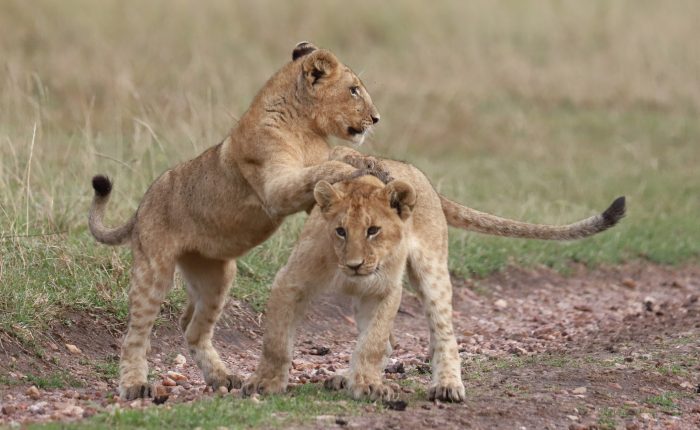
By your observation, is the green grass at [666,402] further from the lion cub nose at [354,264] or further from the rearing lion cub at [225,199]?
the rearing lion cub at [225,199]

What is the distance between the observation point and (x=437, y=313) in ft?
18.6

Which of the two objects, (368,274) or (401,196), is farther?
(401,196)

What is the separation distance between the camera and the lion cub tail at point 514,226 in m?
6.18

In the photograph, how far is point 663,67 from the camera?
1719cm

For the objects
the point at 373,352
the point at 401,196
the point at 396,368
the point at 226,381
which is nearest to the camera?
the point at 401,196

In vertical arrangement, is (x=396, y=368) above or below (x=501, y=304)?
below

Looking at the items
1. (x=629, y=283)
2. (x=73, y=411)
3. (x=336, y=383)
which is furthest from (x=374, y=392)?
(x=629, y=283)

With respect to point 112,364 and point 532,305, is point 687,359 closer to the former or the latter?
point 532,305

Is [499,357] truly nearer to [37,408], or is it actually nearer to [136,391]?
[136,391]

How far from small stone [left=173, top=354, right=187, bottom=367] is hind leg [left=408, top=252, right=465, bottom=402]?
5.11 feet

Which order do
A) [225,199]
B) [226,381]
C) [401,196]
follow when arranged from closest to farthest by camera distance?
[401,196], [226,381], [225,199]

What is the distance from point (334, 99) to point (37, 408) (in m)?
2.09

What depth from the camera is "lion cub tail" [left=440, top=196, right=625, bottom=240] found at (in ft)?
20.3

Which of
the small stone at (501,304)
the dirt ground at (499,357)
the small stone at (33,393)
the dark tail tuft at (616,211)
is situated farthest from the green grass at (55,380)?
the small stone at (501,304)
